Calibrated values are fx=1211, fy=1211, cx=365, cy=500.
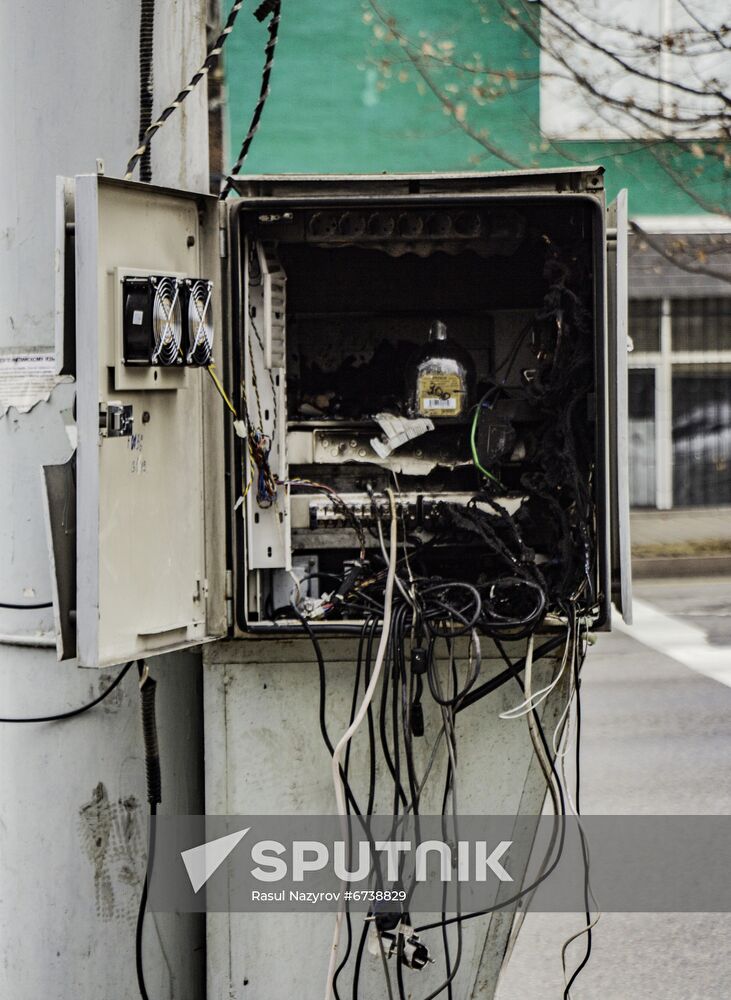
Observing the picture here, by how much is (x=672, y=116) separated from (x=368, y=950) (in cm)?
830

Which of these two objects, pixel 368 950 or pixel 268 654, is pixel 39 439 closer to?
pixel 268 654

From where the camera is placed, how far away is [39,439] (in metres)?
2.66

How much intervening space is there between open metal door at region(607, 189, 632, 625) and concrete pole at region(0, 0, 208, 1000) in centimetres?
101

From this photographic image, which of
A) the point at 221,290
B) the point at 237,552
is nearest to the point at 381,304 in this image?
the point at 221,290

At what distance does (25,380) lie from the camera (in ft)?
8.72

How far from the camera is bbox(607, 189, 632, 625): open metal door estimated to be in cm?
262

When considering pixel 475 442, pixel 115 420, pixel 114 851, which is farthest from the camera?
pixel 475 442

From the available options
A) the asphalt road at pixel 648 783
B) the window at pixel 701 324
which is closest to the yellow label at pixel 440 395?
the asphalt road at pixel 648 783

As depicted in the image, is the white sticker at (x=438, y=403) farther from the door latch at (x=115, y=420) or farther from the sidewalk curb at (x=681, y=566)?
the sidewalk curb at (x=681, y=566)

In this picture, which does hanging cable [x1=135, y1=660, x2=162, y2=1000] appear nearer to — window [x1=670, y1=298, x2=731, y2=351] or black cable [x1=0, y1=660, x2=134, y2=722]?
black cable [x1=0, y1=660, x2=134, y2=722]

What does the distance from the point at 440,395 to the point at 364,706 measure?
2.85 feet

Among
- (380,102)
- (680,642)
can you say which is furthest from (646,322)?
(680,642)

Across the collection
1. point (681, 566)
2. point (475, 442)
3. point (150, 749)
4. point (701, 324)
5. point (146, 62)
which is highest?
point (701, 324)

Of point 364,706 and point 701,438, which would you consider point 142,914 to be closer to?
point 364,706
